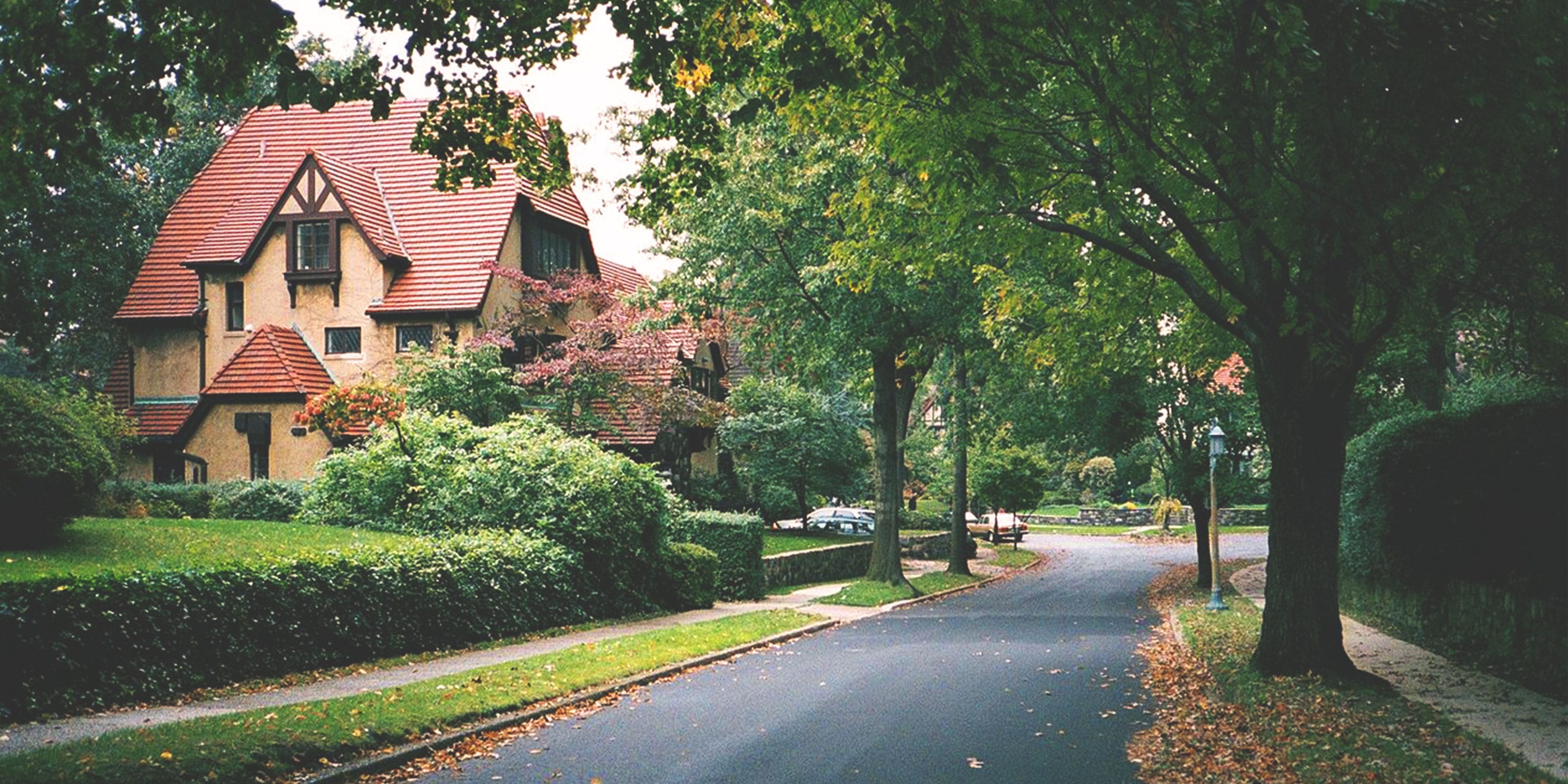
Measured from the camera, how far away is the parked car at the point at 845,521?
60.8m

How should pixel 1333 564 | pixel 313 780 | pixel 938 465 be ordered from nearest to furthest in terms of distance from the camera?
pixel 313 780 → pixel 1333 564 → pixel 938 465

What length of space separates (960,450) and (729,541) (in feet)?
35.1

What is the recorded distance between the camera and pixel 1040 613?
2714cm

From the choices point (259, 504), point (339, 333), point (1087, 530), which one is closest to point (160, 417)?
point (339, 333)

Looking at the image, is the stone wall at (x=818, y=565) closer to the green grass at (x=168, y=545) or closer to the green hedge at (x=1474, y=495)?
the green grass at (x=168, y=545)

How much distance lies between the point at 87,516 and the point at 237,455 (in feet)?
42.1

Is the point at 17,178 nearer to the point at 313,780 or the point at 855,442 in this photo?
the point at 313,780

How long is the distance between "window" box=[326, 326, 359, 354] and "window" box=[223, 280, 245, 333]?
2588 mm

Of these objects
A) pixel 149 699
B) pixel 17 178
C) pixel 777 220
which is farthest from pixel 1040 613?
pixel 17 178

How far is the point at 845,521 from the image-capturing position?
61.8m

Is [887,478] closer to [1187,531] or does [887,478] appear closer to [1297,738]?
[1297,738]

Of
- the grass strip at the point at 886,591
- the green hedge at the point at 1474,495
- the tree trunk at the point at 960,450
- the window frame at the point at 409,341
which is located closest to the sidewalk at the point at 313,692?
the grass strip at the point at 886,591

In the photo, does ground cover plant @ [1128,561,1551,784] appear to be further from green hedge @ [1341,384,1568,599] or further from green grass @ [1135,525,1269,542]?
green grass @ [1135,525,1269,542]

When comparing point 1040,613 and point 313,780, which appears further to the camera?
point 1040,613
